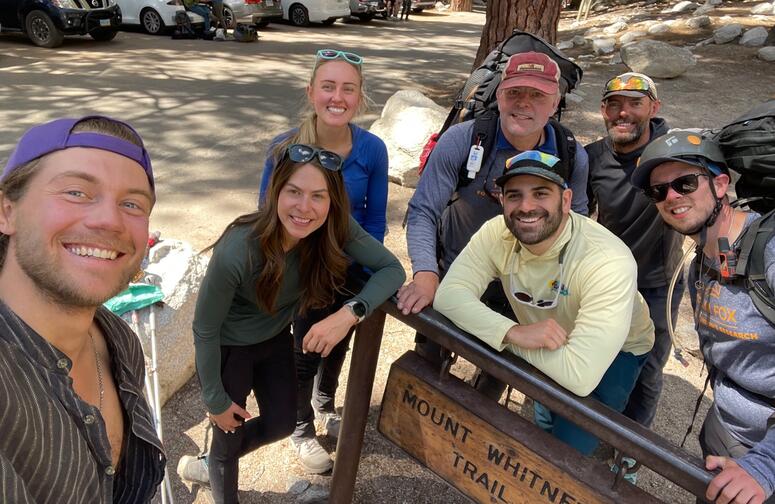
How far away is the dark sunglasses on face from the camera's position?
194cm

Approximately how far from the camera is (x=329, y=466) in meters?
2.99

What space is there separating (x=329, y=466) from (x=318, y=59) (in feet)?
6.86

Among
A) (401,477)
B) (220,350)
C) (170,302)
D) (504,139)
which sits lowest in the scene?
(401,477)

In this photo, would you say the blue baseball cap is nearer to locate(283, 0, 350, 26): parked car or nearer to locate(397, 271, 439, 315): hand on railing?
locate(397, 271, 439, 315): hand on railing

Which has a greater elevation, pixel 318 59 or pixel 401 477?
Answer: pixel 318 59

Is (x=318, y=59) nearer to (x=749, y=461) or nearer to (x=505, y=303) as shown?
(x=505, y=303)

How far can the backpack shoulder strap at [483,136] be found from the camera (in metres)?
2.59

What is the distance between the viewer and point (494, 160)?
2.59 m

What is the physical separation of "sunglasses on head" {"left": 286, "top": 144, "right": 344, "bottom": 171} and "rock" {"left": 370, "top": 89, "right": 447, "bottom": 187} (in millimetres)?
4179

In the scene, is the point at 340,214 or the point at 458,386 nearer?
the point at 458,386

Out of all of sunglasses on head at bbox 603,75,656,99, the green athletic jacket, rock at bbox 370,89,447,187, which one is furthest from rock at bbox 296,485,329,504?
rock at bbox 370,89,447,187

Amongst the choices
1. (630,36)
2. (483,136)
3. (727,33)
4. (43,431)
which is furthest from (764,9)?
(43,431)

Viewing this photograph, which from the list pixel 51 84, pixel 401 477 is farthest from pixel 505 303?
pixel 51 84

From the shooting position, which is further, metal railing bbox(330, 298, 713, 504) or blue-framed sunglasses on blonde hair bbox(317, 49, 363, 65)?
blue-framed sunglasses on blonde hair bbox(317, 49, 363, 65)
